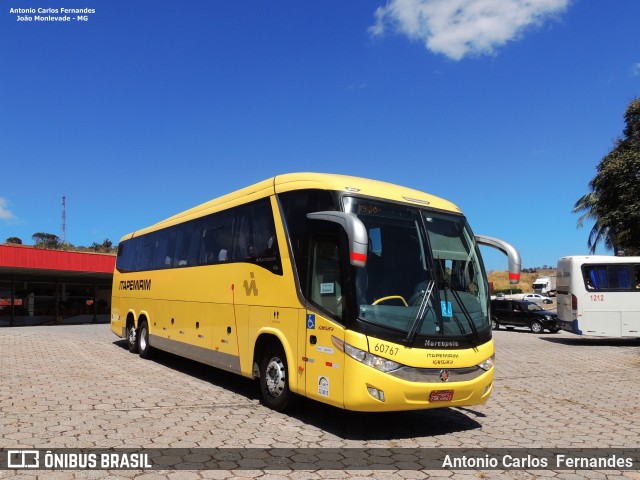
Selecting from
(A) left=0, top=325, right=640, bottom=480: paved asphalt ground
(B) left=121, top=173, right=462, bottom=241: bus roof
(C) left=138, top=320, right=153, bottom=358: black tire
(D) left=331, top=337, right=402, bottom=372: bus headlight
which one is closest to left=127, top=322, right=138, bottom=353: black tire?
(C) left=138, top=320, right=153, bottom=358: black tire

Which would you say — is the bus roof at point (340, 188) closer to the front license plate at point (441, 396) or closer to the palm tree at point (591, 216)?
the front license plate at point (441, 396)

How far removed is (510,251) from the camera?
773 centimetres

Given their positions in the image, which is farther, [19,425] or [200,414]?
[200,414]

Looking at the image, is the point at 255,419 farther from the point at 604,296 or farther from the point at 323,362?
the point at 604,296

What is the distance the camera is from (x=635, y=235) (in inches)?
1100

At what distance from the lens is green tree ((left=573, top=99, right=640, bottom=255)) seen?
2766cm

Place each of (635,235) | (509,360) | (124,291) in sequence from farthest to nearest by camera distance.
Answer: (635,235) < (124,291) < (509,360)

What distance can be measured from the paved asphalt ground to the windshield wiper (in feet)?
4.03

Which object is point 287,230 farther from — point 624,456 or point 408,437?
point 624,456

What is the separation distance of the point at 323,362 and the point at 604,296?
635 inches

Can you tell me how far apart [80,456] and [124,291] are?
11.1 m

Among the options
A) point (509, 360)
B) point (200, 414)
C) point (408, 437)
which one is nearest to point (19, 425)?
point (200, 414)

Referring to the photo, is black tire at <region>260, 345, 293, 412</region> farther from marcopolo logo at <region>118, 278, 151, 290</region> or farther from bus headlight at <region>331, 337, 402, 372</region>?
marcopolo logo at <region>118, 278, 151, 290</region>

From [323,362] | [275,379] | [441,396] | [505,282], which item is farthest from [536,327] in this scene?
[505,282]
